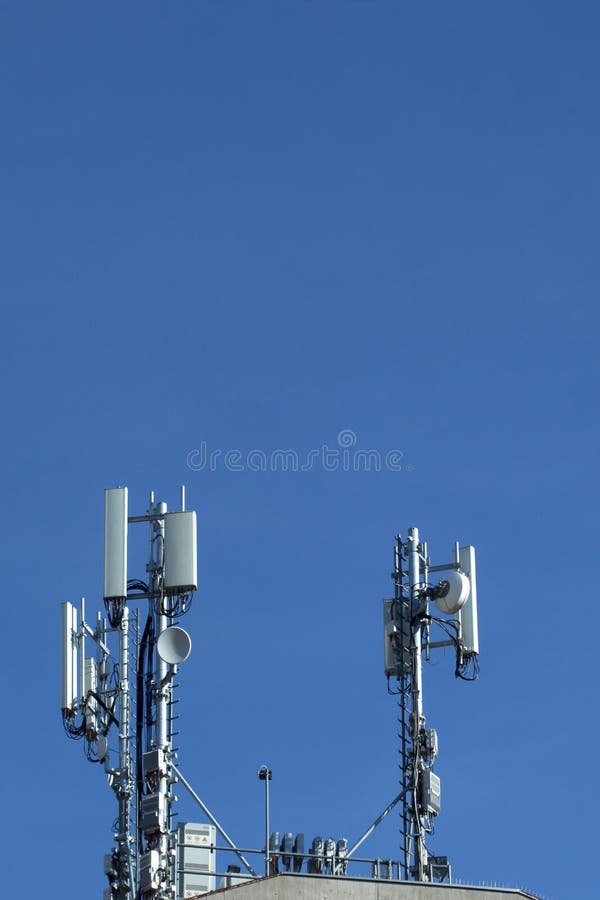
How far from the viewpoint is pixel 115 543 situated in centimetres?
6906

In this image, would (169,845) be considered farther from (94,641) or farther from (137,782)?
(94,641)

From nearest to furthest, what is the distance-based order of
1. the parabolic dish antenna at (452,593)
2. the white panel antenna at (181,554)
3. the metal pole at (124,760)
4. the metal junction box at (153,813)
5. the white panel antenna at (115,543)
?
1. the metal junction box at (153,813)
2. the white panel antenna at (181,554)
3. the white panel antenna at (115,543)
4. the parabolic dish antenna at (452,593)
5. the metal pole at (124,760)

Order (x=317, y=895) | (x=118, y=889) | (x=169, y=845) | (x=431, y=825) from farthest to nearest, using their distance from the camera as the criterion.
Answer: (x=118, y=889), (x=431, y=825), (x=169, y=845), (x=317, y=895)

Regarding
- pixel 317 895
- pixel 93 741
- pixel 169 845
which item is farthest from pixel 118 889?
pixel 317 895

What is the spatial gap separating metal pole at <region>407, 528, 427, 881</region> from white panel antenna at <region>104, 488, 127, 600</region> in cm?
941

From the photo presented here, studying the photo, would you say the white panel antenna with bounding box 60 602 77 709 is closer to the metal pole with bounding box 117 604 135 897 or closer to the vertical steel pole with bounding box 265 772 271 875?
the metal pole with bounding box 117 604 135 897

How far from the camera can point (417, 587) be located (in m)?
73.9

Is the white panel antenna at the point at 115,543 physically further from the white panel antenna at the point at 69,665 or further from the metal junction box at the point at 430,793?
the metal junction box at the point at 430,793

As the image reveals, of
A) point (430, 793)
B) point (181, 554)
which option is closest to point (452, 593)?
point (430, 793)

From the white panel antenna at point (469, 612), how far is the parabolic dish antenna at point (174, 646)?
10.8m

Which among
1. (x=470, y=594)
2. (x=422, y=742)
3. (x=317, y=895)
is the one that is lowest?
(x=317, y=895)

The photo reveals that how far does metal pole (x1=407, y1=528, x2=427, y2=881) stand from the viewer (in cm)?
6925

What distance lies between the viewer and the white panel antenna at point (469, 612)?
7331 cm

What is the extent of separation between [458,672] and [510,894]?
13081 millimetres
